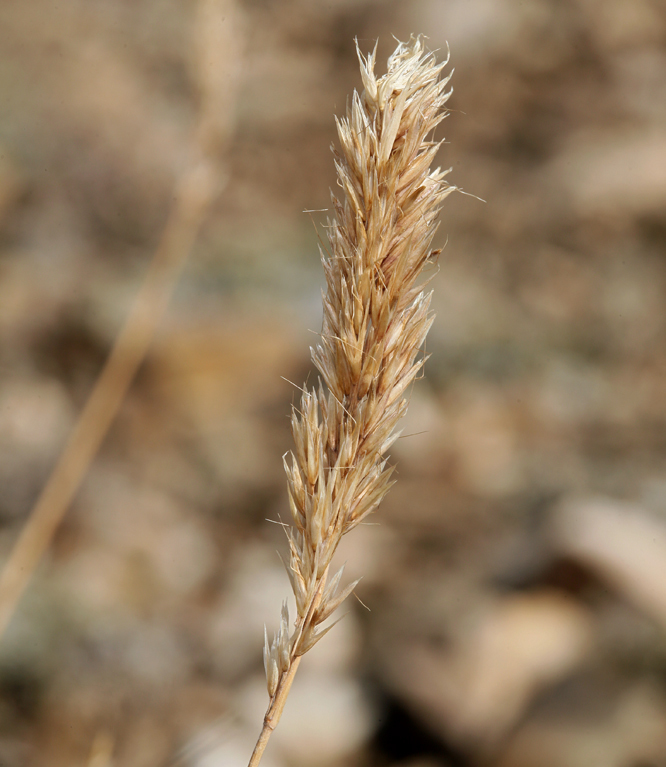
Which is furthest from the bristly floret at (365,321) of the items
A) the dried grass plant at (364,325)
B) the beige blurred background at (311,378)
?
the beige blurred background at (311,378)

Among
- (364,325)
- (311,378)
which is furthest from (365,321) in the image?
(311,378)

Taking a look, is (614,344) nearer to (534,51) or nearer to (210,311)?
(534,51)

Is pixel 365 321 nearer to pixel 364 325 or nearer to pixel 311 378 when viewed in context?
pixel 364 325

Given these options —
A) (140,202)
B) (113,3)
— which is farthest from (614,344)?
(113,3)

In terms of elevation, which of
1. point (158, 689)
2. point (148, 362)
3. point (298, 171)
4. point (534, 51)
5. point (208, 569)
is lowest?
point (158, 689)

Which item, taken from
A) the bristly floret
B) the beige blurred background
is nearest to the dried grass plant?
the bristly floret

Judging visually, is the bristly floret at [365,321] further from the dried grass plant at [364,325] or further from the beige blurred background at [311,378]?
the beige blurred background at [311,378]
